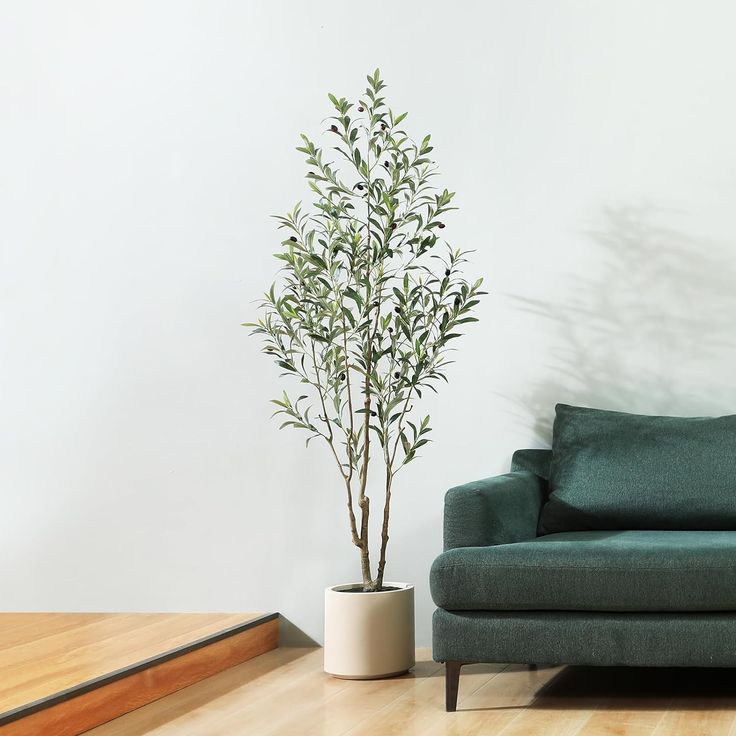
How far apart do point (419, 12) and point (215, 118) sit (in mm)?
906

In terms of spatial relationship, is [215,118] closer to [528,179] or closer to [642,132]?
[528,179]

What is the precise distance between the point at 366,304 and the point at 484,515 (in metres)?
0.81

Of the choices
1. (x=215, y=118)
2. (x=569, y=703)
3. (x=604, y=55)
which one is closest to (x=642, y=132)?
(x=604, y=55)

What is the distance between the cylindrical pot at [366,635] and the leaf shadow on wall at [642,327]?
91cm

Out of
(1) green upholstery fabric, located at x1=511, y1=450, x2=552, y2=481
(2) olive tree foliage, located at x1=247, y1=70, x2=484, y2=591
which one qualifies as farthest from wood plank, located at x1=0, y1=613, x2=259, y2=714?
(1) green upholstery fabric, located at x1=511, y1=450, x2=552, y2=481

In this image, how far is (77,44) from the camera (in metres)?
4.24

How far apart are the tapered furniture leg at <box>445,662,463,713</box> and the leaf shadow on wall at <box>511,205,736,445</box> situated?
1.15 meters

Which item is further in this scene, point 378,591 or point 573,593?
point 378,591

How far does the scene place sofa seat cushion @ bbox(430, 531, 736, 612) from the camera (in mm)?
2734

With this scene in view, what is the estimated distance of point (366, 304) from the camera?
3357 millimetres

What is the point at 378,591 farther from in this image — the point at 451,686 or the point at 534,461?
the point at 534,461

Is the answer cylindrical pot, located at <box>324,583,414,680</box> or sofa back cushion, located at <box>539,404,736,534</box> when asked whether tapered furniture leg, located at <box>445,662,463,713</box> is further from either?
sofa back cushion, located at <box>539,404,736,534</box>

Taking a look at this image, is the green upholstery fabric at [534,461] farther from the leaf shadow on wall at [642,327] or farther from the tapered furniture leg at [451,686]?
the tapered furniture leg at [451,686]

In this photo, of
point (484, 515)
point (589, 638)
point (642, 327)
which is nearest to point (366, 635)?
point (484, 515)
